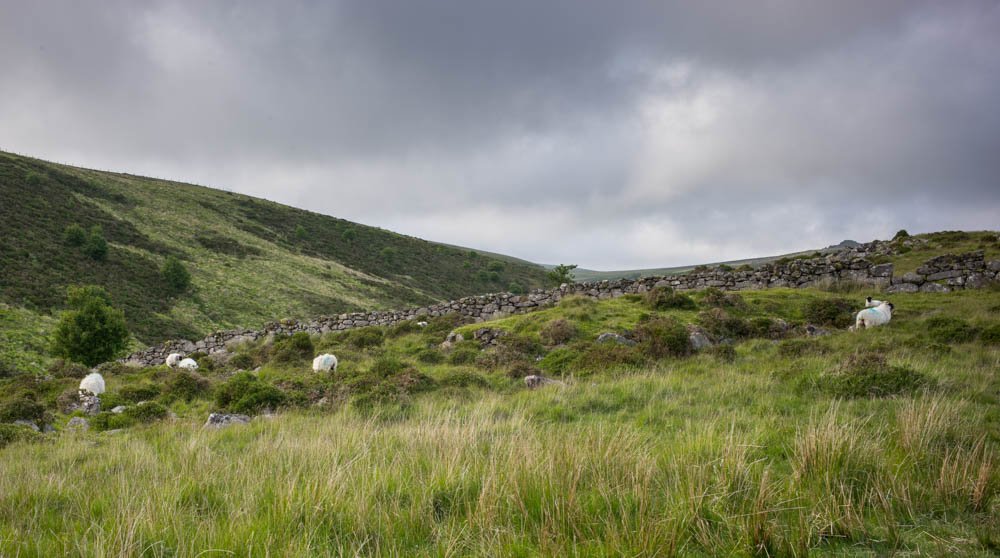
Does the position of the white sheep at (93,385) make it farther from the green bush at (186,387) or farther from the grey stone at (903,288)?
the grey stone at (903,288)

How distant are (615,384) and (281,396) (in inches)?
300

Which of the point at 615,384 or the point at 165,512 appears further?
the point at 615,384

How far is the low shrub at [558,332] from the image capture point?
49.8 feet

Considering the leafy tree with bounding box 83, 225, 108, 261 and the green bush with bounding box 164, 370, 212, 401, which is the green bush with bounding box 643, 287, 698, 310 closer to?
the green bush with bounding box 164, 370, 212, 401

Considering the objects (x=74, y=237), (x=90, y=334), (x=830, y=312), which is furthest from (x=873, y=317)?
(x=74, y=237)

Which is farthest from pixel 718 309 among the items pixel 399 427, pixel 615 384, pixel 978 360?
pixel 399 427

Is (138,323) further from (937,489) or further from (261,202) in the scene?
(261,202)

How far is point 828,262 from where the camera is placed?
2167 cm

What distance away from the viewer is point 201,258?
44781mm

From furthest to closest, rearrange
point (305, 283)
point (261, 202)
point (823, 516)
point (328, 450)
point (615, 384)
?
point (261, 202) < point (305, 283) < point (615, 384) < point (328, 450) < point (823, 516)

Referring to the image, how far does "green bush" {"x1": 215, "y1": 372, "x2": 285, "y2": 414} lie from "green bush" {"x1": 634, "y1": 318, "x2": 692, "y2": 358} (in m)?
9.33

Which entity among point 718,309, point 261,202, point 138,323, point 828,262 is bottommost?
point 138,323

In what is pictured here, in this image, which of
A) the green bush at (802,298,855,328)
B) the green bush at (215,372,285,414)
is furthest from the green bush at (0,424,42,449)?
the green bush at (802,298,855,328)

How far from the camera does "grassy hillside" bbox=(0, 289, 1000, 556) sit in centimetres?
301
